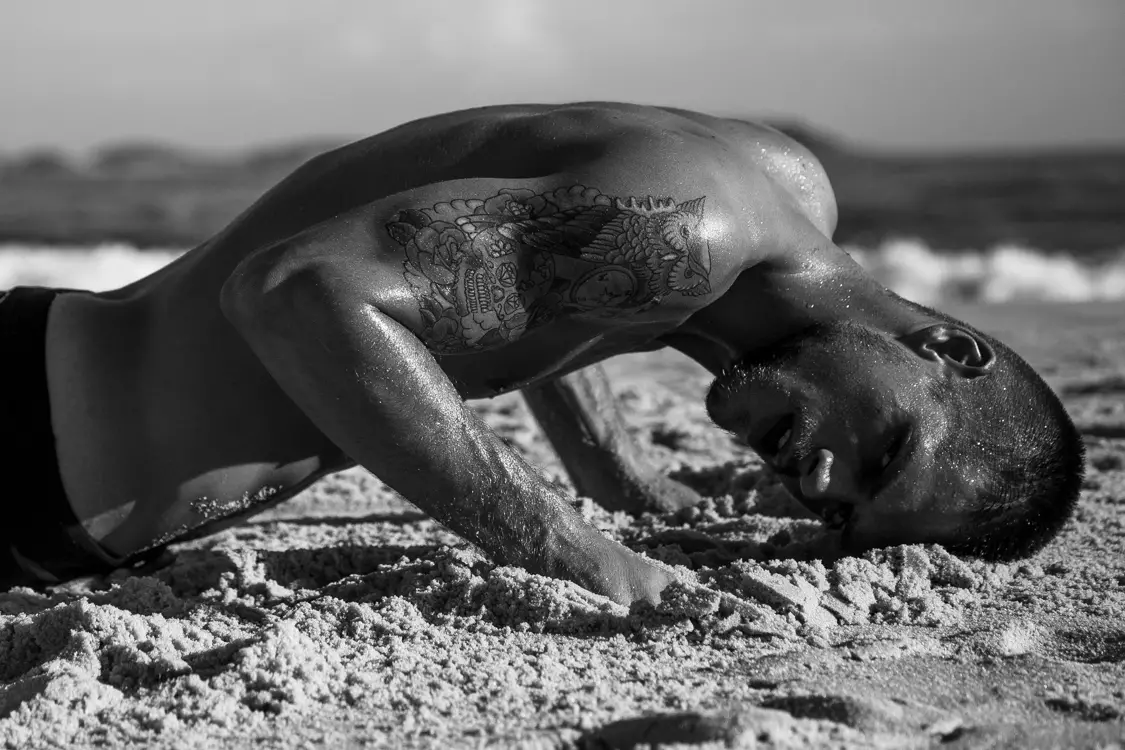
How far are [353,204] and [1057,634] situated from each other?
1.49 meters

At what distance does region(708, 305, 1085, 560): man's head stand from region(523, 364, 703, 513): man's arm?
2.17 ft

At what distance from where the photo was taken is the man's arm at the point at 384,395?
6.31 feet

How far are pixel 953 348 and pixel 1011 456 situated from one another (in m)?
0.25

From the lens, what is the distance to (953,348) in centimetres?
246

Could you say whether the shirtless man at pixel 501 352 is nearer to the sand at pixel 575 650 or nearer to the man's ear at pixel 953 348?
the man's ear at pixel 953 348

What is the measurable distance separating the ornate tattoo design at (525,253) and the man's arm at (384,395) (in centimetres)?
7

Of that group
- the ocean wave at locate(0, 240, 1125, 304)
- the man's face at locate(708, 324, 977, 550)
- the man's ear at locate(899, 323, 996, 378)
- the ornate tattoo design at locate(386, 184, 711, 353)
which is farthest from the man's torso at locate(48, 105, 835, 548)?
the ocean wave at locate(0, 240, 1125, 304)

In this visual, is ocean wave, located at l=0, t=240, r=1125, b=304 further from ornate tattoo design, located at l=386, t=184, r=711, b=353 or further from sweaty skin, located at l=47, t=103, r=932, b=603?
ornate tattoo design, located at l=386, t=184, r=711, b=353

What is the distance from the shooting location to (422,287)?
1979 millimetres

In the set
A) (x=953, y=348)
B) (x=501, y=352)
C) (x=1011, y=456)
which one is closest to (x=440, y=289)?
(x=501, y=352)

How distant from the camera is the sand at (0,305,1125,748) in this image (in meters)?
1.67

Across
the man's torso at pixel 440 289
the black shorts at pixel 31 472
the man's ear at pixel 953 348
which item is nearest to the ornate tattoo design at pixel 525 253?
the man's torso at pixel 440 289

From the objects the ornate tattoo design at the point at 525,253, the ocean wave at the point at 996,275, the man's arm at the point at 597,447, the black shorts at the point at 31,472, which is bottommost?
the ocean wave at the point at 996,275

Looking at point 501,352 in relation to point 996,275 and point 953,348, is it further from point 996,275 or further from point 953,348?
point 996,275
